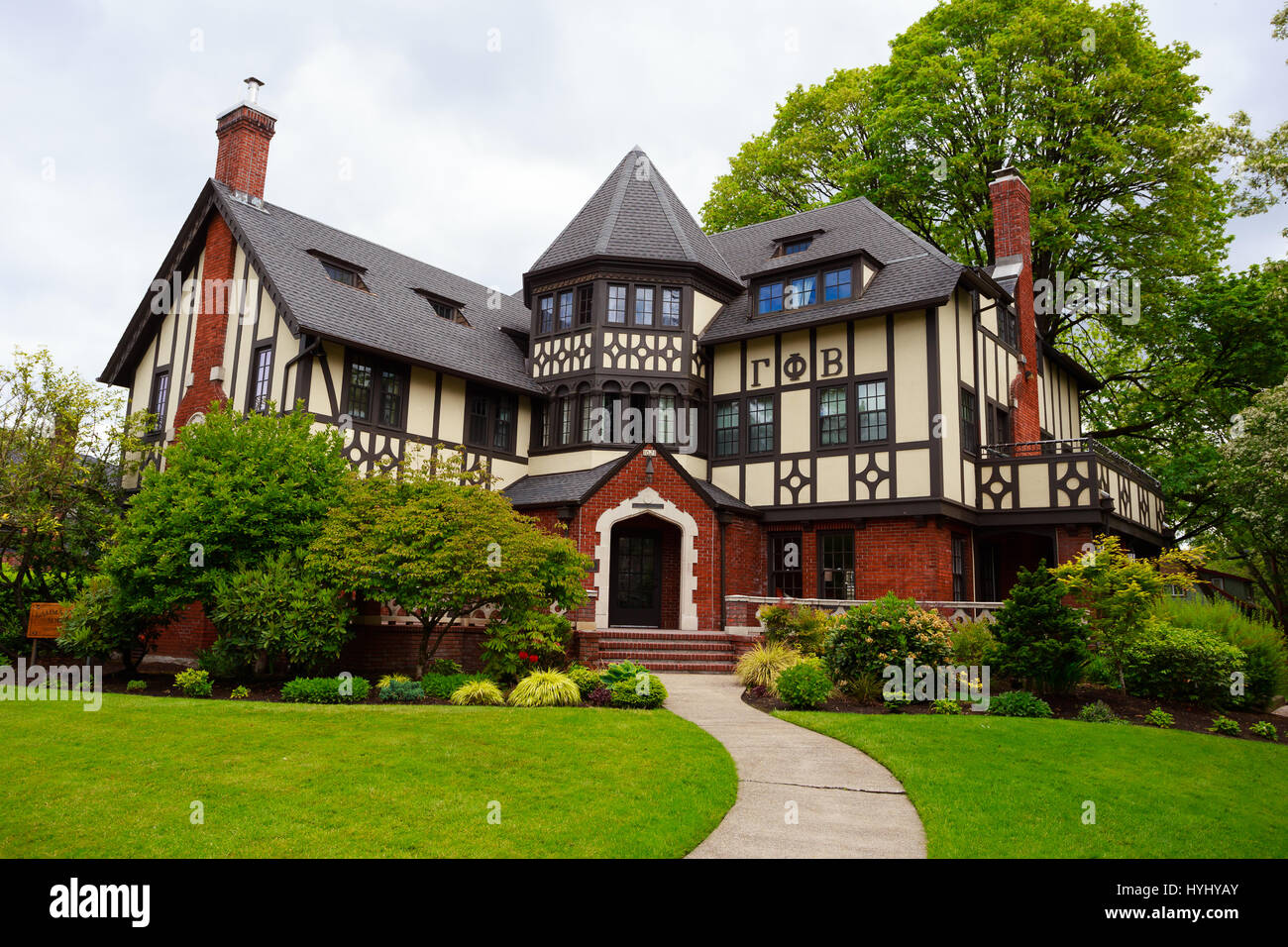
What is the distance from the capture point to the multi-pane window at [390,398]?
19859mm

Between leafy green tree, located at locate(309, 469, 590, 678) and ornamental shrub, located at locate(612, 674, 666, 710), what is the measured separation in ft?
8.20

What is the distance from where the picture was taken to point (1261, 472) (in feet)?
62.3

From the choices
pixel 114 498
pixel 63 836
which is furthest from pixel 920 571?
pixel 114 498

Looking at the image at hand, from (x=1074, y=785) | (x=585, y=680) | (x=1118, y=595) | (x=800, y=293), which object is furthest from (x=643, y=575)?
(x=1074, y=785)

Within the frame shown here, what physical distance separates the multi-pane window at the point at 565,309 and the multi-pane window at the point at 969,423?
398 inches

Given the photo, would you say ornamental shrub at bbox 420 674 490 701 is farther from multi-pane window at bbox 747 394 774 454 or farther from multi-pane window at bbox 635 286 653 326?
multi-pane window at bbox 635 286 653 326

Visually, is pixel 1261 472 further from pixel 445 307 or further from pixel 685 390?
pixel 445 307

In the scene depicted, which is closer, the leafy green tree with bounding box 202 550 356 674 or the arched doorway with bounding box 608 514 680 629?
the leafy green tree with bounding box 202 550 356 674

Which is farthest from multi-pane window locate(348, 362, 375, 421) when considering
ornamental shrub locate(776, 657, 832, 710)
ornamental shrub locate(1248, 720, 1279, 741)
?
ornamental shrub locate(1248, 720, 1279, 741)

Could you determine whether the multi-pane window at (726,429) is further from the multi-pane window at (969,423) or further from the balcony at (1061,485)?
the balcony at (1061,485)

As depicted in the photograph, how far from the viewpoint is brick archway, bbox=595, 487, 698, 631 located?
1911 cm

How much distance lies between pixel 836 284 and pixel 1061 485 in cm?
709

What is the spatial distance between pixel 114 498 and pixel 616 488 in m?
11.8
